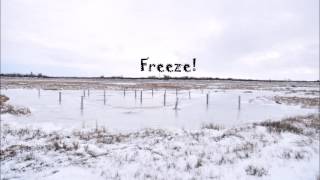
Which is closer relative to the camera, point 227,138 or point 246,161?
point 246,161

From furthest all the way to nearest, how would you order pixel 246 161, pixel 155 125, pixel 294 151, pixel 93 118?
pixel 93 118 → pixel 155 125 → pixel 294 151 → pixel 246 161

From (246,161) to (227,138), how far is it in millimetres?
3172

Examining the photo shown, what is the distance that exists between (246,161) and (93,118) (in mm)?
12236

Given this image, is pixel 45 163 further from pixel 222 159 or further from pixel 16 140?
pixel 222 159

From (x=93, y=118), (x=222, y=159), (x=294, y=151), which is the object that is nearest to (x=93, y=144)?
(x=222, y=159)

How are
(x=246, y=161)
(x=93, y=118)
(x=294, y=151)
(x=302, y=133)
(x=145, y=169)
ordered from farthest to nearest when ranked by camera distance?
(x=93, y=118) < (x=302, y=133) < (x=294, y=151) < (x=246, y=161) < (x=145, y=169)

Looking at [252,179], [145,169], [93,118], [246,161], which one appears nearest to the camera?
[252,179]

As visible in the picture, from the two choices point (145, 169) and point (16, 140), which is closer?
point (145, 169)

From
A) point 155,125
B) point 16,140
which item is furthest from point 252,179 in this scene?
point 155,125

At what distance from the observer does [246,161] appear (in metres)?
9.93

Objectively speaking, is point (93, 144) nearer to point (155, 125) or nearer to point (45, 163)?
point (45, 163)

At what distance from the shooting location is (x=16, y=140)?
41.0 feet

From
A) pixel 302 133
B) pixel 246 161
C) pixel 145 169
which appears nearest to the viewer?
pixel 145 169

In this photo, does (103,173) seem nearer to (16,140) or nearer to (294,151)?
(16,140)
